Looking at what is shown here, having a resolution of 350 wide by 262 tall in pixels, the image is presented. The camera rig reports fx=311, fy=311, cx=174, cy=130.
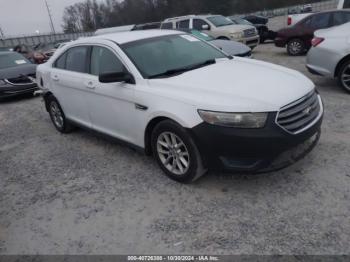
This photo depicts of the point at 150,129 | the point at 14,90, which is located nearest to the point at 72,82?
the point at 150,129

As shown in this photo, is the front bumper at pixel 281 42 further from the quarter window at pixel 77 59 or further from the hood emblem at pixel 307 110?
the hood emblem at pixel 307 110

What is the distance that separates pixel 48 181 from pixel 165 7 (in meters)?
67.7

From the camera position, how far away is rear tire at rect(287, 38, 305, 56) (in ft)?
37.0

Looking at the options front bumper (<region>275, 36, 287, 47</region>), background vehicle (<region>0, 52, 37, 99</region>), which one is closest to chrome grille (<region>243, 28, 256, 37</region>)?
front bumper (<region>275, 36, 287, 47</region>)

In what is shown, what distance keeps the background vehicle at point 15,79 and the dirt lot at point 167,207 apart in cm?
506

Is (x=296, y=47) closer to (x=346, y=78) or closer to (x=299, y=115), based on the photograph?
(x=346, y=78)

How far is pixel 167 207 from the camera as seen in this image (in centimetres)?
327

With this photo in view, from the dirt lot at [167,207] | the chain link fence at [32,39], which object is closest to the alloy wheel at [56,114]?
the dirt lot at [167,207]

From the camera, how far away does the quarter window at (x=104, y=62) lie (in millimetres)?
3997

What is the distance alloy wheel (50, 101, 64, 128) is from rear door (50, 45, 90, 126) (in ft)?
0.99

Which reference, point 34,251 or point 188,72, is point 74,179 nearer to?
point 34,251

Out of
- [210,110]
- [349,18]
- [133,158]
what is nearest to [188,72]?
[210,110]

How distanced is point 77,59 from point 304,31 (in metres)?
9.26

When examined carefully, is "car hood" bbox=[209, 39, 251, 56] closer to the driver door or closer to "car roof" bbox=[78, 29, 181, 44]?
"car roof" bbox=[78, 29, 181, 44]
